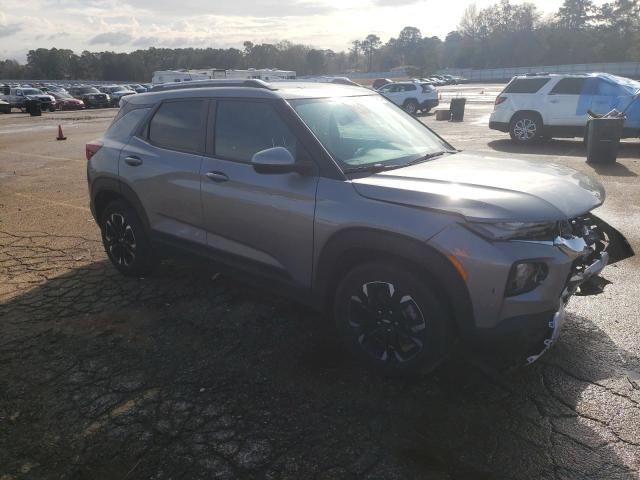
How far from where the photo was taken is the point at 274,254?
3518 millimetres

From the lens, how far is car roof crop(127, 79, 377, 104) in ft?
12.2

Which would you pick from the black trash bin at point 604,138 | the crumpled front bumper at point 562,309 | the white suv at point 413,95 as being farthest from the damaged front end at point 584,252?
the white suv at point 413,95

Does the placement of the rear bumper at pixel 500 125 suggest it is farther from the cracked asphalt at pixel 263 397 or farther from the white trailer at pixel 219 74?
the white trailer at pixel 219 74

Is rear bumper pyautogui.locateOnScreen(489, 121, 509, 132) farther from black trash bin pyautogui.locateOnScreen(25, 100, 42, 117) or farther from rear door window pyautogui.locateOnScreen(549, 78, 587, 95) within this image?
black trash bin pyautogui.locateOnScreen(25, 100, 42, 117)

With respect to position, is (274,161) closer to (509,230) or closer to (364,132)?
(364,132)

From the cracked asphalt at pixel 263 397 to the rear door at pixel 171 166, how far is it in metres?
0.44

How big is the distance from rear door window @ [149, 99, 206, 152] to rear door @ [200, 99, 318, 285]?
6.5 inches

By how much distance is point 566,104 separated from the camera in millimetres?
12375

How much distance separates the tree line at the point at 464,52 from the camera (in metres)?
90.4

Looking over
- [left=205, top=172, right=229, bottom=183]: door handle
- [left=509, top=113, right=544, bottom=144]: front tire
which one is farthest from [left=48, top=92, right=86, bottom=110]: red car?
[left=205, top=172, right=229, bottom=183]: door handle

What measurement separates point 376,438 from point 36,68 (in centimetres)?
13996

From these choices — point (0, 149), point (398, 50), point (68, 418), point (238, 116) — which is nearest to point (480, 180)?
point (238, 116)

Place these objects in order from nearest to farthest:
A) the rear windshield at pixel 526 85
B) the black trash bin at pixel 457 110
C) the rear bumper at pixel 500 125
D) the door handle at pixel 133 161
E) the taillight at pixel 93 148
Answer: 1. the door handle at pixel 133 161
2. the taillight at pixel 93 148
3. the rear windshield at pixel 526 85
4. the rear bumper at pixel 500 125
5. the black trash bin at pixel 457 110

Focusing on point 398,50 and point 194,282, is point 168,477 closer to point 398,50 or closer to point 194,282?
point 194,282
